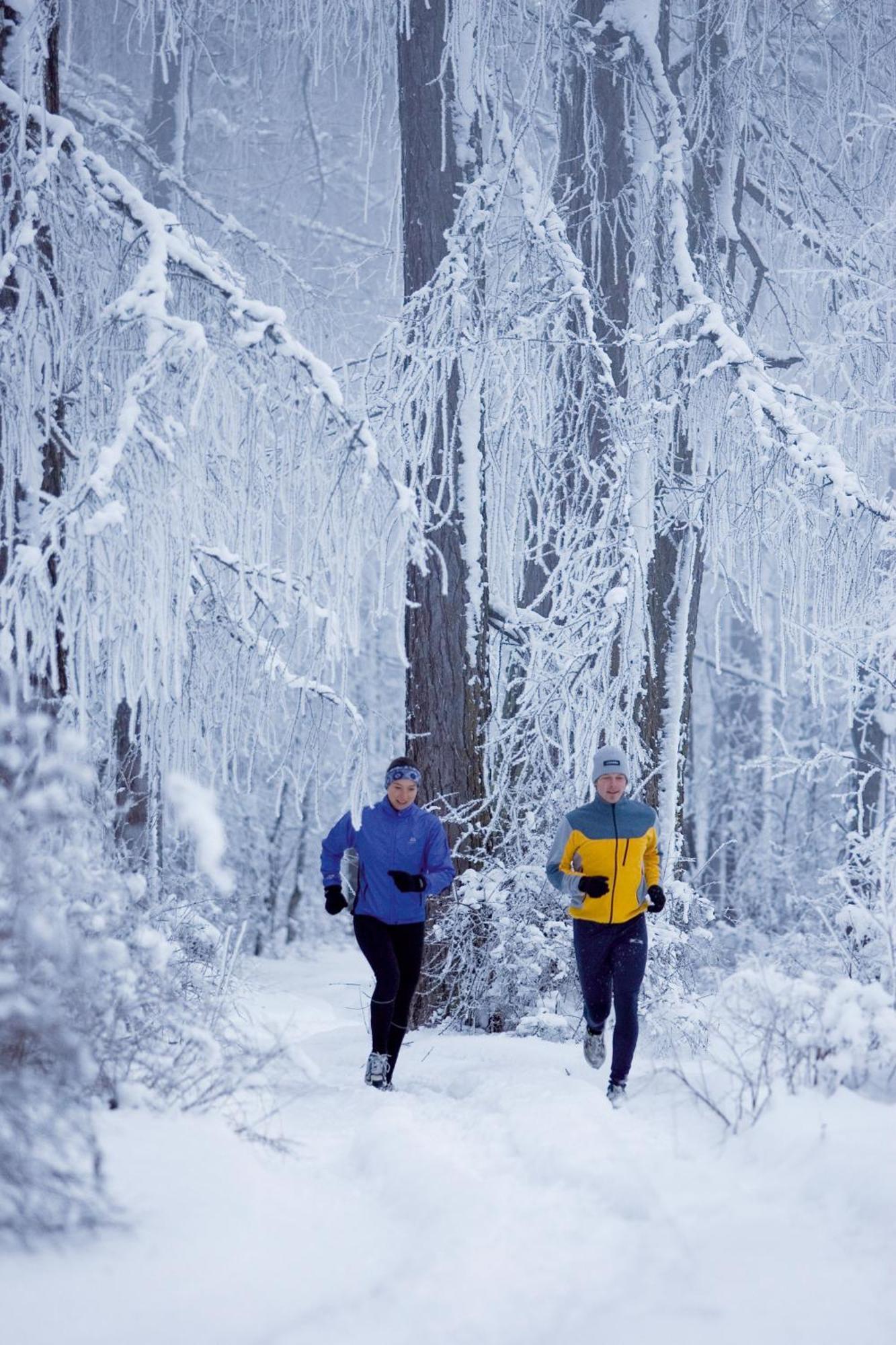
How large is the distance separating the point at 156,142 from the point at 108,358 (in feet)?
25.7

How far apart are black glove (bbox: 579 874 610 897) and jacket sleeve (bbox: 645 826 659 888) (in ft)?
0.92

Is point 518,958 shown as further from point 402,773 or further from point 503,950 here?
point 402,773

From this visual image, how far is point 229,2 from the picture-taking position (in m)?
7.98

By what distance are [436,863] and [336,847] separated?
50cm

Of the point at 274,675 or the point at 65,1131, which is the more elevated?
the point at 274,675

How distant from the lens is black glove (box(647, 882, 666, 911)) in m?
5.35

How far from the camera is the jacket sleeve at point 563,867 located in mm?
5336

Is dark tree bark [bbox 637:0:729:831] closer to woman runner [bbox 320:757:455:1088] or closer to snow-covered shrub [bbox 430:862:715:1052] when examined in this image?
snow-covered shrub [bbox 430:862:715:1052]

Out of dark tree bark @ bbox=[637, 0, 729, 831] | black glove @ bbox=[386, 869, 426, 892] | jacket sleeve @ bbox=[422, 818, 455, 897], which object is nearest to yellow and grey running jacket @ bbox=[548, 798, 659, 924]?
jacket sleeve @ bbox=[422, 818, 455, 897]

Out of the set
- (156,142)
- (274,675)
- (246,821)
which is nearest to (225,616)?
(274,675)

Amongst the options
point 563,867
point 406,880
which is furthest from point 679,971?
point 406,880

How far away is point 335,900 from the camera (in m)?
5.61

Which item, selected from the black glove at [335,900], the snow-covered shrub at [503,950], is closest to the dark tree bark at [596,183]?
the snow-covered shrub at [503,950]

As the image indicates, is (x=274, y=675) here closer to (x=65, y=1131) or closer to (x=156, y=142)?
(x=65, y=1131)
